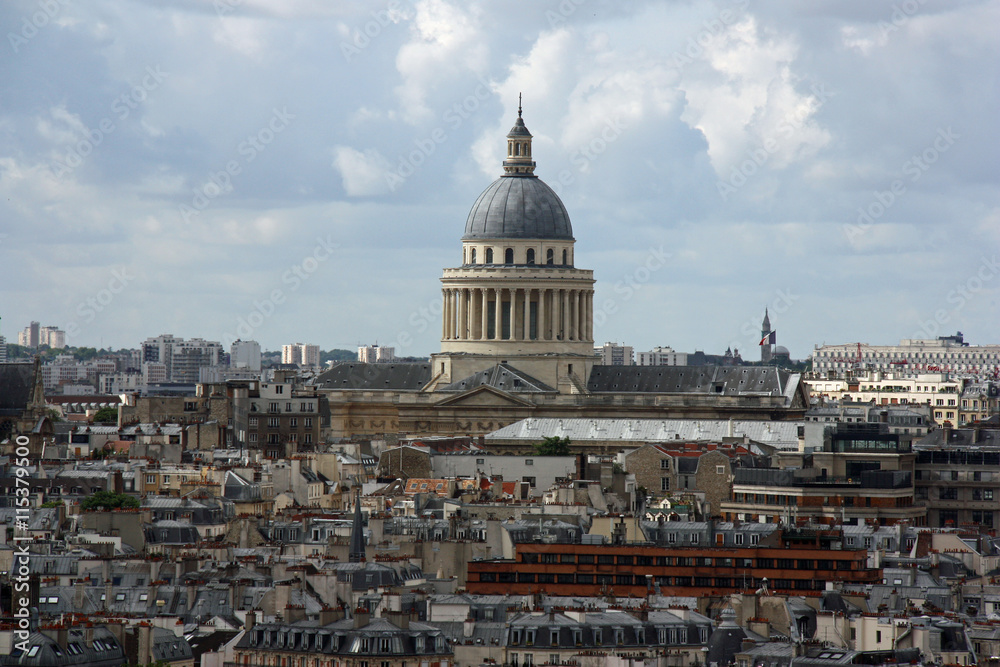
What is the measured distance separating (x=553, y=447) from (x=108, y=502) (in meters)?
52.6

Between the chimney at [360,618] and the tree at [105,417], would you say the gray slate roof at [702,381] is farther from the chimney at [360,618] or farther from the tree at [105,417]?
the chimney at [360,618]

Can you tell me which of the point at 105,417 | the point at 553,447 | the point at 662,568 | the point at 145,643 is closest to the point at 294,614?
the point at 145,643

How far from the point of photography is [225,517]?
346ft

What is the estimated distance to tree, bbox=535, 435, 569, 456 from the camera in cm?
15350

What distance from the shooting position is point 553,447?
155625 millimetres

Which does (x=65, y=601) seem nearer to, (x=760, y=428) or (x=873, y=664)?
(x=873, y=664)

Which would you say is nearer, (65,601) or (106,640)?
(106,640)

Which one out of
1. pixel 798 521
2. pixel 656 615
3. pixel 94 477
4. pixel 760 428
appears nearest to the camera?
pixel 656 615

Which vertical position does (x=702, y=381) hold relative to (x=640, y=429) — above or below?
above

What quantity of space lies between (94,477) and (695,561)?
32.7 m

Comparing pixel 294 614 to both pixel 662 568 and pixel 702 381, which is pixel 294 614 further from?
pixel 702 381

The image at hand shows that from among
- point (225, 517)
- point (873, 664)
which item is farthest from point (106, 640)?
point (225, 517)

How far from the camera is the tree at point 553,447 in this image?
504 feet

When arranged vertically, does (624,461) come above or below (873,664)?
above
